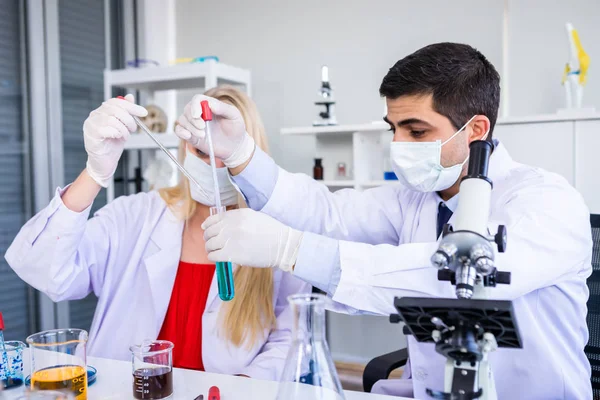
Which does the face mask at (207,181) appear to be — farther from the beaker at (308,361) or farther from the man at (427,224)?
the beaker at (308,361)

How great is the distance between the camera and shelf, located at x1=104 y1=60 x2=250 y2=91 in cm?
294

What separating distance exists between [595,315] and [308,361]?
1021mm

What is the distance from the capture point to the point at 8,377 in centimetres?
111

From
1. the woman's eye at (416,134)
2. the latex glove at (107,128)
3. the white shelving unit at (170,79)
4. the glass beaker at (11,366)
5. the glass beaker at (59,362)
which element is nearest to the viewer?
the glass beaker at (59,362)

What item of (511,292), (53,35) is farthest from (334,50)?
(511,292)

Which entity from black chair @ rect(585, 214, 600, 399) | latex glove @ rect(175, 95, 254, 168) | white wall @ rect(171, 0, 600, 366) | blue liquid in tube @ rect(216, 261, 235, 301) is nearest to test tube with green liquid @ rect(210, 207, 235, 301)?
blue liquid in tube @ rect(216, 261, 235, 301)

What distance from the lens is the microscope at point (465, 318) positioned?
678mm

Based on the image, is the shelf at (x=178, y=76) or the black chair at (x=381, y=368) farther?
the shelf at (x=178, y=76)

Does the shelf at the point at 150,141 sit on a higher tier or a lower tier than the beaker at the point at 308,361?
higher

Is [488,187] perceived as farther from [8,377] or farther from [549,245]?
[8,377]

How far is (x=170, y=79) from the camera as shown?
3.04 metres

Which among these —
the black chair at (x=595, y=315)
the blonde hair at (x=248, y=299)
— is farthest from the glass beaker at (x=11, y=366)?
the black chair at (x=595, y=315)

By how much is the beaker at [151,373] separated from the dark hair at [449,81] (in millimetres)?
799

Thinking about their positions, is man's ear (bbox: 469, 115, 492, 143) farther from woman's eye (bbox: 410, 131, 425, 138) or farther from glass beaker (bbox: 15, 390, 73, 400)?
glass beaker (bbox: 15, 390, 73, 400)
